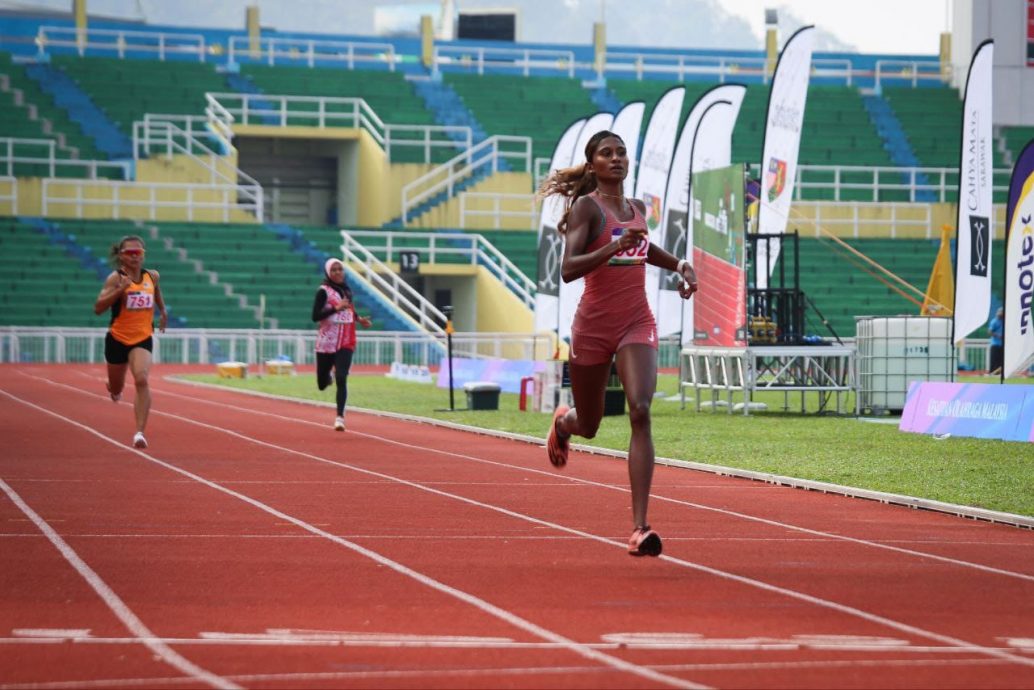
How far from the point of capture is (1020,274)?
741 inches

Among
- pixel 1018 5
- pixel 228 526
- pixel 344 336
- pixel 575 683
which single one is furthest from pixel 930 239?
pixel 575 683

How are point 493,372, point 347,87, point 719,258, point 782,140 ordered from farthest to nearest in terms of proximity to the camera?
point 347,87
point 493,372
point 782,140
point 719,258

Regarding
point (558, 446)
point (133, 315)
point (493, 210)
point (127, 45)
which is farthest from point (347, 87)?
point (558, 446)

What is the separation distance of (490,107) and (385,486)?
44472 millimetres

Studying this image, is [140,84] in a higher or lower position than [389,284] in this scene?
higher

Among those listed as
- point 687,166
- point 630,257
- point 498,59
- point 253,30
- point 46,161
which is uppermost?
point 253,30

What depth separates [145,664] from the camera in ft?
20.9

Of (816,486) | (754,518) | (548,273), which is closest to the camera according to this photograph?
(754,518)

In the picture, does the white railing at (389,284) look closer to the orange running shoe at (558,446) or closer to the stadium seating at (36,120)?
the stadium seating at (36,120)

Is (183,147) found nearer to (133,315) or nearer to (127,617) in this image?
(133,315)

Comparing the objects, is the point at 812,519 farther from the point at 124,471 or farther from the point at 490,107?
the point at 490,107

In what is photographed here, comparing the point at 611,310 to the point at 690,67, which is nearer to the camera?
the point at 611,310

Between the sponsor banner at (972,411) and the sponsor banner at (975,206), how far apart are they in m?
0.95

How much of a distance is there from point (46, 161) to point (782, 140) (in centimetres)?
2722
